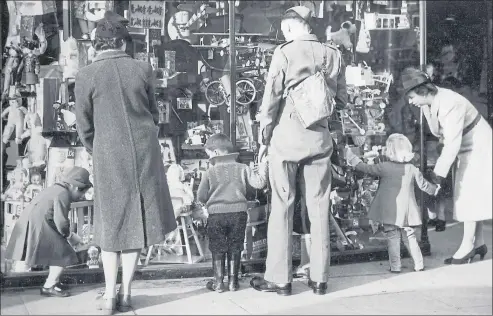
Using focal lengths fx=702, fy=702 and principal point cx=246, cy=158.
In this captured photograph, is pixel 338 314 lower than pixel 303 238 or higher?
lower

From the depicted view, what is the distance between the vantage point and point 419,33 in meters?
7.21

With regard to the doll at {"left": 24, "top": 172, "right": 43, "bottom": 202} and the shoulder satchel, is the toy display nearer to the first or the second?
the doll at {"left": 24, "top": 172, "right": 43, "bottom": 202}

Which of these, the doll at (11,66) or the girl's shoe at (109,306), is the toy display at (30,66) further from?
the girl's shoe at (109,306)

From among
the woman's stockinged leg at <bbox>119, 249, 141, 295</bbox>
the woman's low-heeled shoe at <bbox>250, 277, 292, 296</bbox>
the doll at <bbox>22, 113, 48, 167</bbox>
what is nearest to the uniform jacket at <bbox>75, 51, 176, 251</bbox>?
the woman's stockinged leg at <bbox>119, 249, 141, 295</bbox>

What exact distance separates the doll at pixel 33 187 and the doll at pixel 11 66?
28.2 inches

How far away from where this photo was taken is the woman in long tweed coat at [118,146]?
4652mm

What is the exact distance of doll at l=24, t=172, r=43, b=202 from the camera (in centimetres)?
598

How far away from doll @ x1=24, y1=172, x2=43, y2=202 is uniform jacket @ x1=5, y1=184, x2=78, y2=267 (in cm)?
83

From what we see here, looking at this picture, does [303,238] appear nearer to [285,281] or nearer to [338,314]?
[285,281]

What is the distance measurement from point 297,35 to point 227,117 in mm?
1395

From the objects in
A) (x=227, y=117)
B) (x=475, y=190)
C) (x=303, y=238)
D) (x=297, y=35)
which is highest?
(x=297, y=35)

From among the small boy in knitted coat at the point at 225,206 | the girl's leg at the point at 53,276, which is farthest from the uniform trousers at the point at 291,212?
the girl's leg at the point at 53,276

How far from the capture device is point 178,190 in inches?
251

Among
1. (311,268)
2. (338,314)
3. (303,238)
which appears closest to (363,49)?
(303,238)
